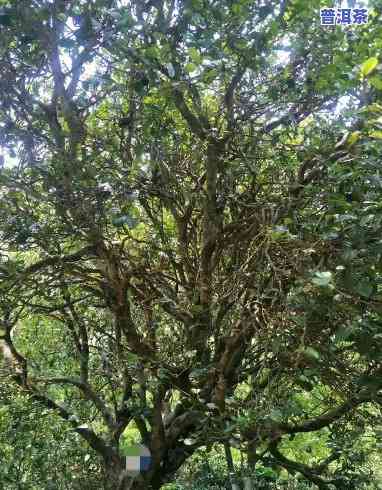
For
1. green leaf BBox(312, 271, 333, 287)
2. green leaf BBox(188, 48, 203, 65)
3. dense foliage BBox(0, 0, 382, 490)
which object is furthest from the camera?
green leaf BBox(188, 48, 203, 65)

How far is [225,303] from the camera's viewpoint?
3.11 metres

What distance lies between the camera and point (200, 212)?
354 centimetres

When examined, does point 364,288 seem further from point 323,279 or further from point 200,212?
point 200,212

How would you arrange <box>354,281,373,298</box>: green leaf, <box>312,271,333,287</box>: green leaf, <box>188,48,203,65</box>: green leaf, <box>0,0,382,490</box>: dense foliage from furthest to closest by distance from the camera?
<box>188,48,203,65</box>: green leaf, <box>0,0,382,490</box>: dense foliage, <box>354,281,373,298</box>: green leaf, <box>312,271,333,287</box>: green leaf

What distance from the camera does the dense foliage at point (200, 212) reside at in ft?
7.38

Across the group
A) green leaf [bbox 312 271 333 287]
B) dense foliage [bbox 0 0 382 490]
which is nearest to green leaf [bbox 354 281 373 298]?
dense foliage [bbox 0 0 382 490]

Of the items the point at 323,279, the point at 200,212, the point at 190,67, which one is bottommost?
the point at 323,279

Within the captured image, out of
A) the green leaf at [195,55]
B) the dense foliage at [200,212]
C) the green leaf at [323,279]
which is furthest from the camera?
the green leaf at [195,55]

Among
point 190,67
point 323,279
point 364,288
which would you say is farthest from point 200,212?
point 323,279

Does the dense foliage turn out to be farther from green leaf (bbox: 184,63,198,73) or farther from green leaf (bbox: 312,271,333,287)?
green leaf (bbox: 312,271,333,287)

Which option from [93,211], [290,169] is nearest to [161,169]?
[93,211]

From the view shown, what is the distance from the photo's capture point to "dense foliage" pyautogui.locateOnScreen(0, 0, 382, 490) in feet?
7.38

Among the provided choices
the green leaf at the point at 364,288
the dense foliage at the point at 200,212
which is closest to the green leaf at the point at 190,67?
the dense foliage at the point at 200,212

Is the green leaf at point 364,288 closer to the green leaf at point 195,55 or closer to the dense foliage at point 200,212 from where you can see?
the dense foliage at point 200,212
